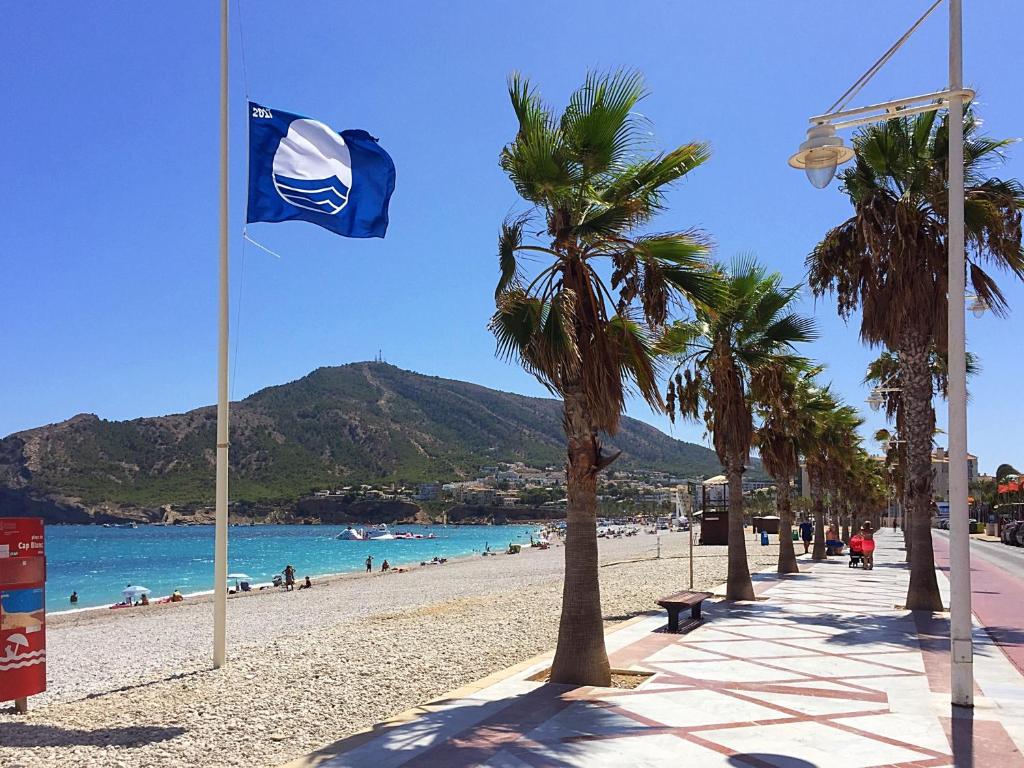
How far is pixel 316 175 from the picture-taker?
Answer: 10.3m

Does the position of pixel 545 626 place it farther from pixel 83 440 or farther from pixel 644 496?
pixel 644 496

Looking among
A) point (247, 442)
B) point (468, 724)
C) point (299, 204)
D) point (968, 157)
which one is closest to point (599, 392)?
point (468, 724)

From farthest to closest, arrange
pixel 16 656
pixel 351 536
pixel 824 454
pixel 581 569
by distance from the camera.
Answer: pixel 351 536
pixel 824 454
pixel 581 569
pixel 16 656

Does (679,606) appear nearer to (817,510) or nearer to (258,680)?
(258,680)

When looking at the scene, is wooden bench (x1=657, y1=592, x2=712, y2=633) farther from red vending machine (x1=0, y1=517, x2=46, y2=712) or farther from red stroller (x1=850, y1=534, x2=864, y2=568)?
red stroller (x1=850, y1=534, x2=864, y2=568)

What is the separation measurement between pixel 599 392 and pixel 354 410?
160867 mm

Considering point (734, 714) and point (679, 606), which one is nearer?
point (734, 714)

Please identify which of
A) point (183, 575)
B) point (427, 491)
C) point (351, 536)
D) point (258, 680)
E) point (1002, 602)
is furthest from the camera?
point (427, 491)

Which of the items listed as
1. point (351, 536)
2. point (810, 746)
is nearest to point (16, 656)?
point (810, 746)

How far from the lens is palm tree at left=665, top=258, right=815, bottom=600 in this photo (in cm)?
1573

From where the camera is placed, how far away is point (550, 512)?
172 metres

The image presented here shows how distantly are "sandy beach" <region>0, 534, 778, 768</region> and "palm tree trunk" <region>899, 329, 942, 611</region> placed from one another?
4.62m

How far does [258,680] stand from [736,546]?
10021 millimetres

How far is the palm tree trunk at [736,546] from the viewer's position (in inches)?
641
